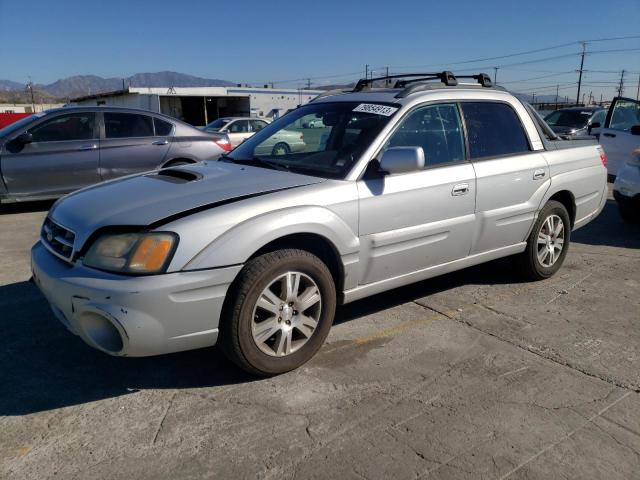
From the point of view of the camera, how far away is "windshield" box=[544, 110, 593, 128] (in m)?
14.0

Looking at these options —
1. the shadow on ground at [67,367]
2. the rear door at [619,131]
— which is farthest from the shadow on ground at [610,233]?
the shadow on ground at [67,367]

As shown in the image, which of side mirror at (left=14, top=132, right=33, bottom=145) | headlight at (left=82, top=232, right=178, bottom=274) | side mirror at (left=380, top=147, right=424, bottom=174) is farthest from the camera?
side mirror at (left=14, top=132, right=33, bottom=145)

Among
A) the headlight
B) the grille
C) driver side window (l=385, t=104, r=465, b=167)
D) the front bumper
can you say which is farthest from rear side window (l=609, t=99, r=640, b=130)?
the grille

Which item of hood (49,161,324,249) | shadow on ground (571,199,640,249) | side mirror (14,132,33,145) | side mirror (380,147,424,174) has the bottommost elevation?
shadow on ground (571,199,640,249)

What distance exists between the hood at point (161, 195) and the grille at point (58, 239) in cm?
5

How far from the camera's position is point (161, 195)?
318cm

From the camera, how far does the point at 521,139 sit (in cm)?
464

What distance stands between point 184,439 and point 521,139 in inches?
143

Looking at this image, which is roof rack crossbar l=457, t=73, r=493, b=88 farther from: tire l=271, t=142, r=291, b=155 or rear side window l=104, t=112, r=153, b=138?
rear side window l=104, t=112, r=153, b=138

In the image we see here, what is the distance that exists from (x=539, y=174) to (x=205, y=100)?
44.0m

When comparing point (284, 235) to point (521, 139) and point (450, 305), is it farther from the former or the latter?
point (521, 139)

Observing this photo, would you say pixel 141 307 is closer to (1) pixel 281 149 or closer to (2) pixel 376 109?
(1) pixel 281 149

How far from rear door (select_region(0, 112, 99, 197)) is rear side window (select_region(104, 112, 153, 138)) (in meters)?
0.19

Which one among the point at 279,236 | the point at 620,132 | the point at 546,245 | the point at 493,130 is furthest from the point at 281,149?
the point at 620,132
